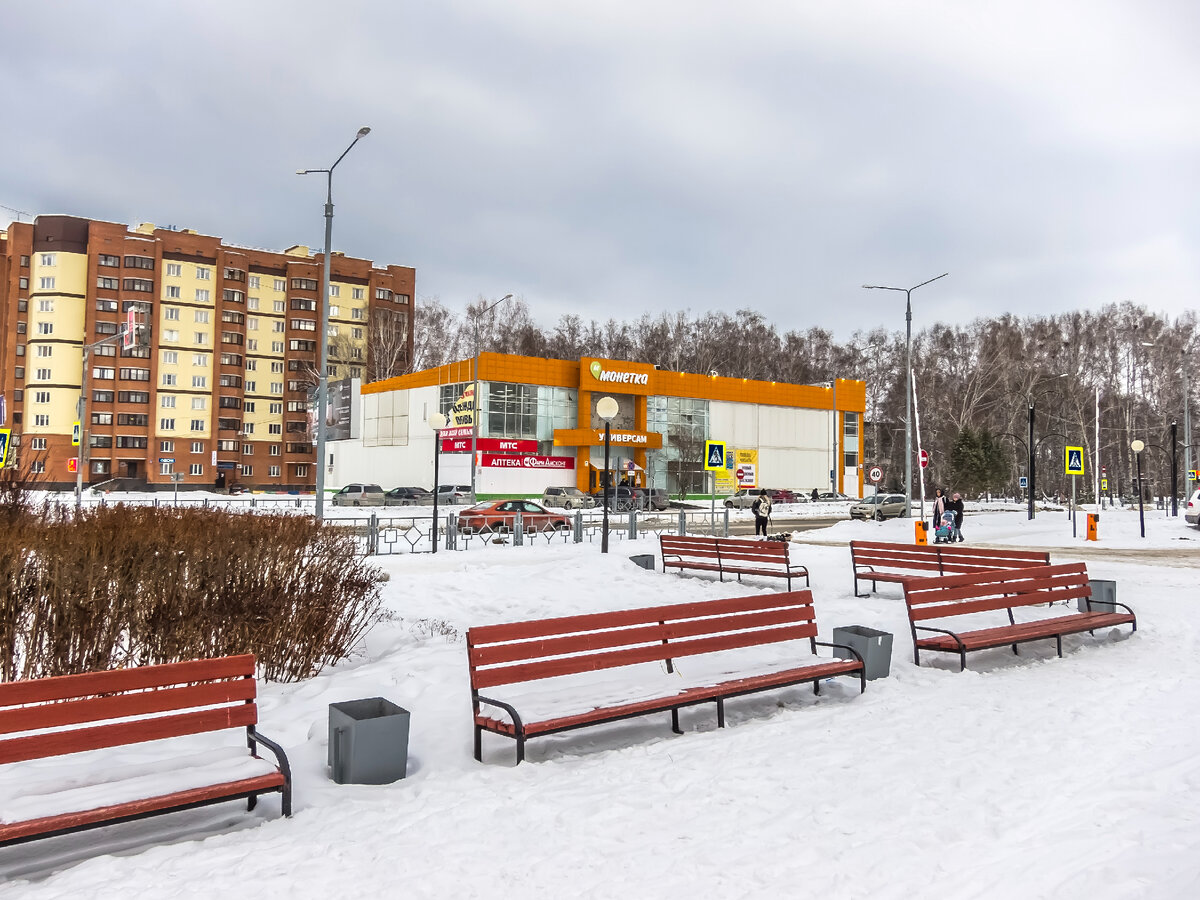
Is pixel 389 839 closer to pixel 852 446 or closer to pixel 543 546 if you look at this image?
pixel 543 546

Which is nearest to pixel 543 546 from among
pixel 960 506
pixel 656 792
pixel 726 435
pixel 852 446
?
pixel 960 506

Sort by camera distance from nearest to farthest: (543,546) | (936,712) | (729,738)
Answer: (729,738), (936,712), (543,546)

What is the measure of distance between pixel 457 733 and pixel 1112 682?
565 cm

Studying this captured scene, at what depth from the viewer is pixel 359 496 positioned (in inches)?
2034

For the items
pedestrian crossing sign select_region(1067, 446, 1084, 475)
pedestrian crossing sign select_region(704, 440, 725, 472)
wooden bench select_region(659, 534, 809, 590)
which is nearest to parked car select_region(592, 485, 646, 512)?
pedestrian crossing sign select_region(704, 440, 725, 472)

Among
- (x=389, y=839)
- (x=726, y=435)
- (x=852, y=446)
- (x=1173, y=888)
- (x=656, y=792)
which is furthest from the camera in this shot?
(x=852, y=446)

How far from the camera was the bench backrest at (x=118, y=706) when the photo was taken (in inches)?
156

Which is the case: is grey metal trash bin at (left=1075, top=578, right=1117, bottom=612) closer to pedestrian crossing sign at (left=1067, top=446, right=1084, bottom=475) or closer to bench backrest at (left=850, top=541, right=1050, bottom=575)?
bench backrest at (left=850, top=541, right=1050, bottom=575)

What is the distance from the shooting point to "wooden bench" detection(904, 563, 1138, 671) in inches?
323

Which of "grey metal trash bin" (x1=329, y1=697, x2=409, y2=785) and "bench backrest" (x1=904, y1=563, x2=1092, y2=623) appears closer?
"grey metal trash bin" (x1=329, y1=697, x2=409, y2=785)

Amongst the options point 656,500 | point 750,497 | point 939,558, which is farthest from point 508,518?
point 750,497

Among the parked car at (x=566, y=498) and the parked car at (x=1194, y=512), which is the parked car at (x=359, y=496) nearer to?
the parked car at (x=566, y=498)

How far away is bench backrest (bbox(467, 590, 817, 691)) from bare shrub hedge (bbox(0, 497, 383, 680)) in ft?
7.48

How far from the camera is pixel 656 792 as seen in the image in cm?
491
